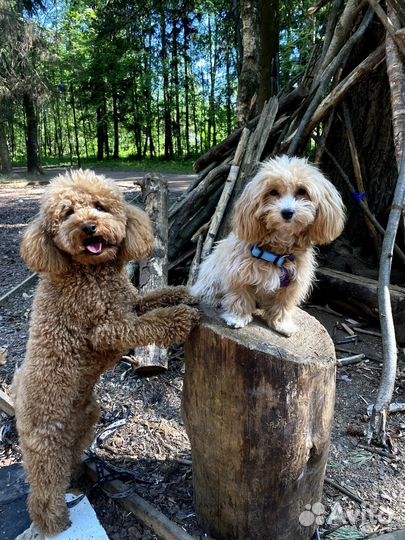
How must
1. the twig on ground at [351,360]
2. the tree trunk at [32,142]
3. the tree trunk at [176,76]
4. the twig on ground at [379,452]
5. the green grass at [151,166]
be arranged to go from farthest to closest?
the tree trunk at [176,76] < the green grass at [151,166] < the tree trunk at [32,142] < the twig on ground at [351,360] < the twig on ground at [379,452]

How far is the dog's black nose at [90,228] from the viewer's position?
2.06 meters

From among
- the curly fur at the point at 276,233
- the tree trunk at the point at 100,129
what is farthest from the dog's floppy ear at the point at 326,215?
the tree trunk at the point at 100,129

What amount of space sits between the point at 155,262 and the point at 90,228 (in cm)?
270

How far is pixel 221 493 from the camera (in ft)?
8.27

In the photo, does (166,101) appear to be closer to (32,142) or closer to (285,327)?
(32,142)

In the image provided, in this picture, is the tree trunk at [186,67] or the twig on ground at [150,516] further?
the tree trunk at [186,67]

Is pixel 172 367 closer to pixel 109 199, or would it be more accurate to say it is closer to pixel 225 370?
pixel 225 370

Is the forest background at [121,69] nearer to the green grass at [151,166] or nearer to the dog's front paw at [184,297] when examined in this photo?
the green grass at [151,166]

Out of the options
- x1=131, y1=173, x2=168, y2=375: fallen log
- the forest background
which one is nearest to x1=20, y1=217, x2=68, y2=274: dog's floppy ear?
x1=131, y1=173, x2=168, y2=375: fallen log

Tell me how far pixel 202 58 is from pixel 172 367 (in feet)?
101

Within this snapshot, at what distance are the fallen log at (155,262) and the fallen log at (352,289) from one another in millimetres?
1829

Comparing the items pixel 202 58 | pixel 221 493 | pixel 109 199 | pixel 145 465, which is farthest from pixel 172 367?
pixel 202 58

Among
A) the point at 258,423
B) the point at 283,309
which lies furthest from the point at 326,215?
the point at 258,423

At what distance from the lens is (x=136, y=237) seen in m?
2.28
